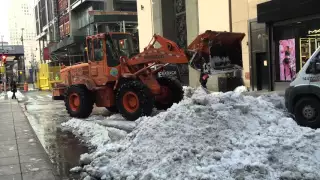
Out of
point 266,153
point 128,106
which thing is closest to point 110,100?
point 128,106

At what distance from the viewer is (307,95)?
8.95m

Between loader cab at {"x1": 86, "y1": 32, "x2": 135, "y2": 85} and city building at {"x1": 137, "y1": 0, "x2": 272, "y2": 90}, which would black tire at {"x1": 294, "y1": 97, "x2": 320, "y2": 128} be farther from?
city building at {"x1": 137, "y1": 0, "x2": 272, "y2": 90}

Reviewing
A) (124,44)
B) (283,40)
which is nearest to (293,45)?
(283,40)

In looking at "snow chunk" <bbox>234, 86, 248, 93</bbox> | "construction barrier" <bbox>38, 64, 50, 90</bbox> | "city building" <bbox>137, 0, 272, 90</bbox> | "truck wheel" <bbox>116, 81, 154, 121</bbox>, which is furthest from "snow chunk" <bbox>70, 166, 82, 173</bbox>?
"construction barrier" <bbox>38, 64, 50, 90</bbox>

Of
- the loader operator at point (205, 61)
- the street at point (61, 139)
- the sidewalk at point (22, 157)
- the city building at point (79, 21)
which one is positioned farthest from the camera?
the city building at point (79, 21)

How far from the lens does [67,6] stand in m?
57.0

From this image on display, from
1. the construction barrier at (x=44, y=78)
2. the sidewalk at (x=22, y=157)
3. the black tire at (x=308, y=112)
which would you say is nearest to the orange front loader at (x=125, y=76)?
the sidewalk at (x=22, y=157)

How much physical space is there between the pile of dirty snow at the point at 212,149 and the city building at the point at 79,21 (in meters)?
33.7

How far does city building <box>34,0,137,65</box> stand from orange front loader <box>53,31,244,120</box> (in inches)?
1094

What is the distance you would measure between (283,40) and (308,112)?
38.1ft

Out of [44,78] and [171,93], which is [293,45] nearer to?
[171,93]

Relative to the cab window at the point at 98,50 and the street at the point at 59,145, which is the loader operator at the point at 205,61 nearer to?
the cab window at the point at 98,50

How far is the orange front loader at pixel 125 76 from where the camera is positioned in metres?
11.6

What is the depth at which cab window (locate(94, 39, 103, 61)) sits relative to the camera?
12914mm
